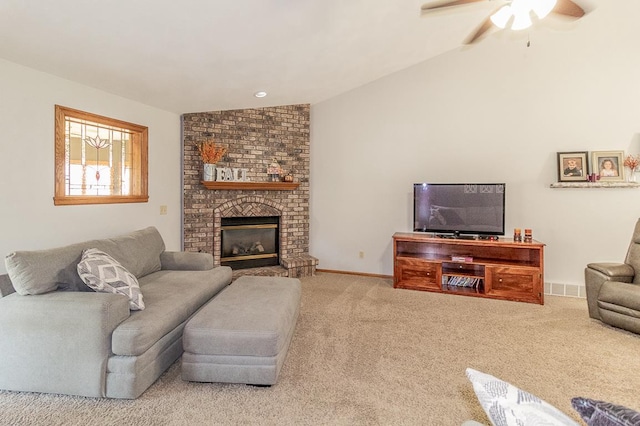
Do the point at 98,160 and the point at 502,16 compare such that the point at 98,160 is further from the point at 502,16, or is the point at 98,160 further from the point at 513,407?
the point at 513,407

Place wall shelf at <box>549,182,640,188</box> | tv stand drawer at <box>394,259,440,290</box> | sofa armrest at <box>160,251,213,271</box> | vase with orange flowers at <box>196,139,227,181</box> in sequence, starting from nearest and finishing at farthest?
1. sofa armrest at <box>160,251,213,271</box>
2. wall shelf at <box>549,182,640,188</box>
3. tv stand drawer at <box>394,259,440,290</box>
4. vase with orange flowers at <box>196,139,227,181</box>

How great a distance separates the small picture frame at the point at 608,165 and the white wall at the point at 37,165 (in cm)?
556

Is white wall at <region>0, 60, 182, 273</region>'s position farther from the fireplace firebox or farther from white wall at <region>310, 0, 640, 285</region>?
white wall at <region>310, 0, 640, 285</region>

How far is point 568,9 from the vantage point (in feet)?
9.08

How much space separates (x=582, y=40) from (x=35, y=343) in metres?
6.14

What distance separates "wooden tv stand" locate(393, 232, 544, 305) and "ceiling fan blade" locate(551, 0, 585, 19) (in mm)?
2337

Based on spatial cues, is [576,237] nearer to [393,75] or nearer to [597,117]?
[597,117]

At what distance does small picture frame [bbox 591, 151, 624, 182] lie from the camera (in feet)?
13.5

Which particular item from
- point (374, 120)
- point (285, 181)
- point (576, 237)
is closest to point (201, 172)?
point (285, 181)

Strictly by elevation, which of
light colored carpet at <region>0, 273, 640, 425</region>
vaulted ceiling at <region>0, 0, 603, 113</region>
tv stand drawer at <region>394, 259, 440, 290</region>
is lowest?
light colored carpet at <region>0, 273, 640, 425</region>

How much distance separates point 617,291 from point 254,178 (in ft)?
14.4

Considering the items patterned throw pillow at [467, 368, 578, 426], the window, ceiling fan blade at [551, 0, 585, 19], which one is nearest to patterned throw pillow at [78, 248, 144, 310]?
the window

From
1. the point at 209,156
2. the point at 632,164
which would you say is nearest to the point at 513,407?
the point at 209,156

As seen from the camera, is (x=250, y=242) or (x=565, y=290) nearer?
(x=565, y=290)
